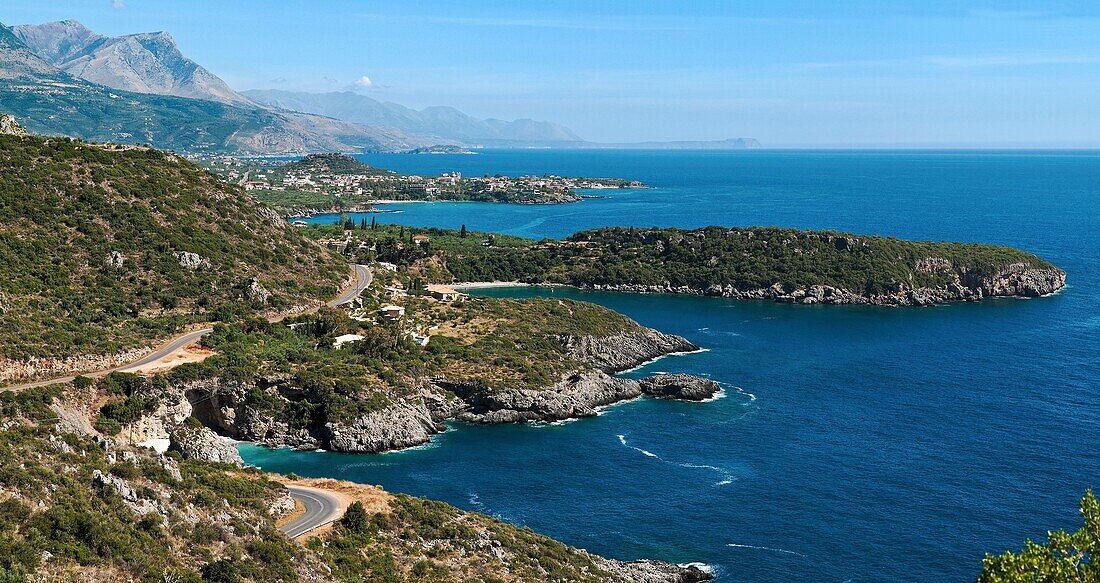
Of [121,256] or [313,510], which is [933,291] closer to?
[121,256]

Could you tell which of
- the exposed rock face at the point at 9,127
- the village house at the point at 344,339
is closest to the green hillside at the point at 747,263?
the exposed rock face at the point at 9,127

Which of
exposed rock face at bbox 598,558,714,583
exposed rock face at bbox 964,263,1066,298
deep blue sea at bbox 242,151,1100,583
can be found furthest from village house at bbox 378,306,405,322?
exposed rock face at bbox 964,263,1066,298

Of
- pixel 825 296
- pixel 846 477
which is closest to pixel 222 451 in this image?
pixel 846 477

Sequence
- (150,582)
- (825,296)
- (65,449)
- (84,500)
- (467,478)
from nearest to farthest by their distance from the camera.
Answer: (150,582)
(84,500)
(65,449)
(467,478)
(825,296)

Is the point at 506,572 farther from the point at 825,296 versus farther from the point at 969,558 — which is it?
the point at 825,296

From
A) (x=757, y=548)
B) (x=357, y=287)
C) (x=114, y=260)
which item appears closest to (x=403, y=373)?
(x=114, y=260)
